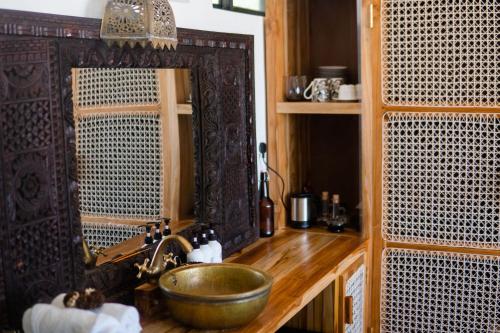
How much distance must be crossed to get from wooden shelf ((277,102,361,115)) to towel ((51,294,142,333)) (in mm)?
1672

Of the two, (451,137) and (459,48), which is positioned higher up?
(459,48)

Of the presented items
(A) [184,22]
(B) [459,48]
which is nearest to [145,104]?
(A) [184,22]

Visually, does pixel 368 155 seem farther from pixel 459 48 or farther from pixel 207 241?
pixel 207 241

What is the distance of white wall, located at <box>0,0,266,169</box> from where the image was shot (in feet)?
6.62

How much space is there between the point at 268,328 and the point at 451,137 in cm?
134

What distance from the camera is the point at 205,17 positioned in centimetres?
283

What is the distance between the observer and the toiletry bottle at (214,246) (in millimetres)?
2623

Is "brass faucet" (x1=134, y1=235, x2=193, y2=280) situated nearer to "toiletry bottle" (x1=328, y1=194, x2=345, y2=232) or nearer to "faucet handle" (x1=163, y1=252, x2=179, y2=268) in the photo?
"faucet handle" (x1=163, y1=252, x2=179, y2=268)

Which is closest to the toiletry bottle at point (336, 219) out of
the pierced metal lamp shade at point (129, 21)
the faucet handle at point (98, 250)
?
the faucet handle at point (98, 250)

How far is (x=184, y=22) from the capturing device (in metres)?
2.67

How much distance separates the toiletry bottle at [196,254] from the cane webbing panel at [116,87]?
0.50 m

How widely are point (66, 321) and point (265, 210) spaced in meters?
1.61

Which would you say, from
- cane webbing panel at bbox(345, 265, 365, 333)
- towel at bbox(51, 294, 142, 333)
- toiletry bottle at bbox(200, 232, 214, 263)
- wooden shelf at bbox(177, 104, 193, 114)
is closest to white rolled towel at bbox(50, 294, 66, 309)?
towel at bbox(51, 294, 142, 333)

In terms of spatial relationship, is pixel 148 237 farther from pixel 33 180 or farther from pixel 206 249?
pixel 33 180
